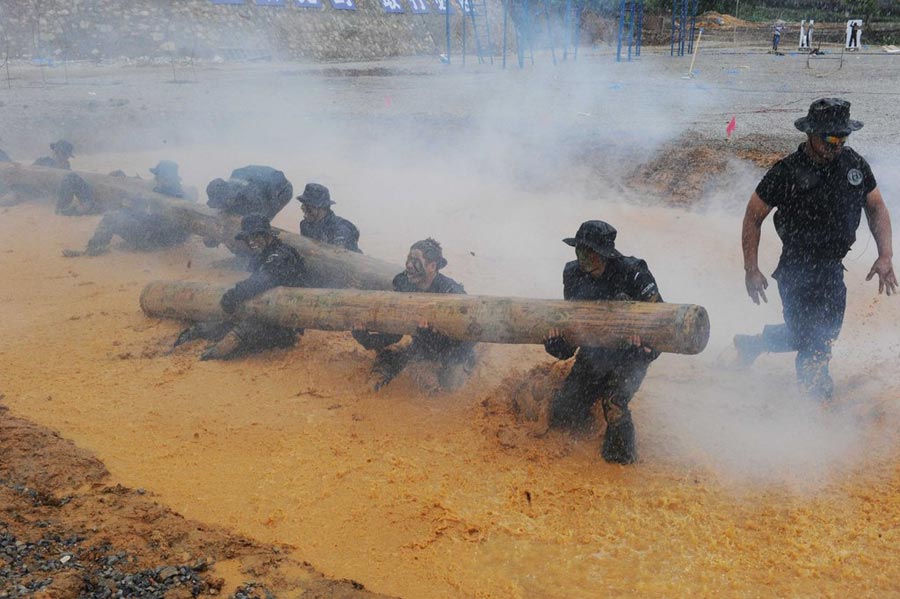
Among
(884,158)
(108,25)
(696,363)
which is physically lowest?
(696,363)

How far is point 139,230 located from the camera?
912 centimetres

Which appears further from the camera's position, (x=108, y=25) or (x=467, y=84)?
(x=108, y=25)

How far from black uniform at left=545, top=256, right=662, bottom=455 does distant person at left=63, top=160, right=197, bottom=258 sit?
5.60 m

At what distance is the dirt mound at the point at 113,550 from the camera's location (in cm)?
318

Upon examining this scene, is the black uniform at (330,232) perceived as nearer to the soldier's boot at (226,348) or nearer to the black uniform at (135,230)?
the soldier's boot at (226,348)

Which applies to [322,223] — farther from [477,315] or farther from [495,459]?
[495,459]

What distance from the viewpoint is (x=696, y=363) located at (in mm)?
5930

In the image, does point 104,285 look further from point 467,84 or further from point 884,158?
point 467,84

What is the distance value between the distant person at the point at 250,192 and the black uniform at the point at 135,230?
1.05m

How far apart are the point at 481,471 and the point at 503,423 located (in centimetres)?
56

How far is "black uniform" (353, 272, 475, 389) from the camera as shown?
5422 mm

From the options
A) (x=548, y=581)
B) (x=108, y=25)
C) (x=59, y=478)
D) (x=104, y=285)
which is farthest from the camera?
(x=108, y=25)

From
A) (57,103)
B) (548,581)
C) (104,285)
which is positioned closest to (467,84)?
(57,103)

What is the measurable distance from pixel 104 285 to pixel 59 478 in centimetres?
436
